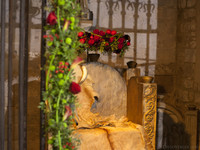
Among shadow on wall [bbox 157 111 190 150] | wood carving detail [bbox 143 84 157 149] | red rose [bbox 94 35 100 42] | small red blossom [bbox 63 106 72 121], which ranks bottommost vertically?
shadow on wall [bbox 157 111 190 150]

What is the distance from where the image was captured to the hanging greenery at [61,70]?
1.46m

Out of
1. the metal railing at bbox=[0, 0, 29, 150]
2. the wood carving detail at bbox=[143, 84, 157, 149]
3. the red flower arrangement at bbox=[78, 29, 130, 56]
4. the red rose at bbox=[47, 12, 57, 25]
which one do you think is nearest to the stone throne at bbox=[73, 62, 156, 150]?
the wood carving detail at bbox=[143, 84, 157, 149]

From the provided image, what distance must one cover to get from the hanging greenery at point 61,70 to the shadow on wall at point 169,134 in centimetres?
296

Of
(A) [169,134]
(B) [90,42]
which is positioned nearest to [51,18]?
(B) [90,42]

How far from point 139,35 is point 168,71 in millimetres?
653

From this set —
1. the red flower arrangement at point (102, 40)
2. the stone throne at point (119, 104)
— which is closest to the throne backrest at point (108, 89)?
the stone throne at point (119, 104)

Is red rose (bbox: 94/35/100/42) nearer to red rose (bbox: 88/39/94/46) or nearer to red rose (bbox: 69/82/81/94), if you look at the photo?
red rose (bbox: 88/39/94/46)

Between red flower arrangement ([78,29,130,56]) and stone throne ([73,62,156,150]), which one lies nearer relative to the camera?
stone throne ([73,62,156,150])

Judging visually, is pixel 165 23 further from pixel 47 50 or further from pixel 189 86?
pixel 47 50

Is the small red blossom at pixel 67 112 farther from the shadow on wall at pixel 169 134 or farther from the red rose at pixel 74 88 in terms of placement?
the shadow on wall at pixel 169 134

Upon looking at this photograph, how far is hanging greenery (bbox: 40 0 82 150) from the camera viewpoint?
4.80 ft

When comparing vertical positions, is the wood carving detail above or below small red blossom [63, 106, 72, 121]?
below

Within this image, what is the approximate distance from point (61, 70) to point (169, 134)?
3.20 meters

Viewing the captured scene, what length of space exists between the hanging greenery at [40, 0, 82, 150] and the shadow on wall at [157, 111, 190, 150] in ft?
9.70
